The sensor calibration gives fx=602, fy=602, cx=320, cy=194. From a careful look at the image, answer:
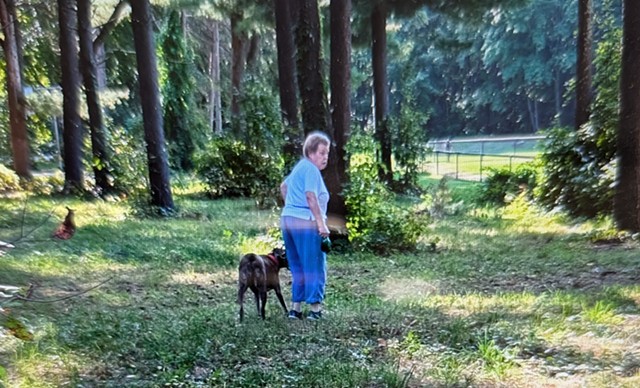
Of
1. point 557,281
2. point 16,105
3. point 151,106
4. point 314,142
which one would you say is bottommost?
point 557,281

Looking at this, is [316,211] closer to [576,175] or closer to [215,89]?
[576,175]

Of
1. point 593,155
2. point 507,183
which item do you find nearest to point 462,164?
point 507,183

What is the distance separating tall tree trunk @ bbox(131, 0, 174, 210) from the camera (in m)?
13.7

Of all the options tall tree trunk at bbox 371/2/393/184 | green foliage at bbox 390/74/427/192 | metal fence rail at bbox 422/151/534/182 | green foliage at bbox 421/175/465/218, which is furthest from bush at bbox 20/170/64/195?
metal fence rail at bbox 422/151/534/182

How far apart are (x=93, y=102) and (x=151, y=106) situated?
3.28 m

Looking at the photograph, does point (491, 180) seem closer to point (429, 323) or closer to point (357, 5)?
point (357, 5)

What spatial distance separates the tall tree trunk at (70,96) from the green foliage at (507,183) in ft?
38.5

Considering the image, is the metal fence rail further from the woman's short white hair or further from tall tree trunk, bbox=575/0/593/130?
the woman's short white hair

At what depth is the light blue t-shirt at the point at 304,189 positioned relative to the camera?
17.7ft

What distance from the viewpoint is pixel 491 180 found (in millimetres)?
18547

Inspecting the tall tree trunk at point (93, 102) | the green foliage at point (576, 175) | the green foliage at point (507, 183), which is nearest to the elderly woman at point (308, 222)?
the green foliage at point (576, 175)

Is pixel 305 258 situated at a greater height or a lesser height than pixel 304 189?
lesser

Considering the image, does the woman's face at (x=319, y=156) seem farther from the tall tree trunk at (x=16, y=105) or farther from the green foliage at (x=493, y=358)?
the tall tree trunk at (x=16, y=105)

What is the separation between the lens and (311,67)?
10016 mm
